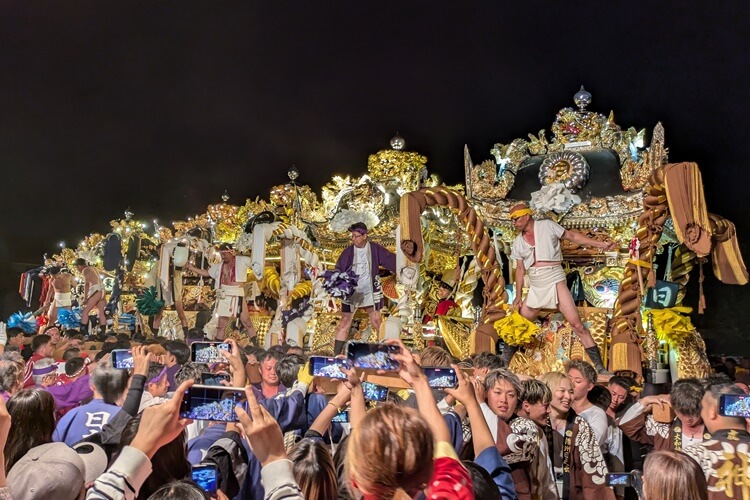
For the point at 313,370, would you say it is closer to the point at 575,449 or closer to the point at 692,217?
the point at 575,449

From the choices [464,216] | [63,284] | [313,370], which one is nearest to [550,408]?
[313,370]

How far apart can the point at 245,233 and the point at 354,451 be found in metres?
10.3

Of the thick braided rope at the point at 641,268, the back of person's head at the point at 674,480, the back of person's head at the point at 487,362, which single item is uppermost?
the thick braided rope at the point at 641,268

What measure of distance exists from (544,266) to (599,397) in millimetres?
3105

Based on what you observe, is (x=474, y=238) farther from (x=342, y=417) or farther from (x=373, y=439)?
(x=373, y=439)

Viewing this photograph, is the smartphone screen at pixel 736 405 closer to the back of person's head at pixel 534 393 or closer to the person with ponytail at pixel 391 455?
the back of person's head at pixel 534 393

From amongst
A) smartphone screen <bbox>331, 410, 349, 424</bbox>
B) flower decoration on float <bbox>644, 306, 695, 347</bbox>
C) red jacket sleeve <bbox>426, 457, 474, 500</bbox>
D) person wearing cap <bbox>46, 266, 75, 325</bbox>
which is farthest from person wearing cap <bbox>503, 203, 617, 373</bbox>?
person wearing cap <bbox>46, 266, 75, 325</bbox>

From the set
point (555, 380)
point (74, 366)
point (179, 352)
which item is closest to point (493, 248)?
point (179, 352)

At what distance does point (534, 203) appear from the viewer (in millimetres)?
8672

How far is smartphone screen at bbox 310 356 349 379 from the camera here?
2.65 metres

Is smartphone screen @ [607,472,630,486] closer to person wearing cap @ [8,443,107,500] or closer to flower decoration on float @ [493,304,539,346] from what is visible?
person wearing cap @ [8,443,107,500]

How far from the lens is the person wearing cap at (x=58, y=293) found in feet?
44.4

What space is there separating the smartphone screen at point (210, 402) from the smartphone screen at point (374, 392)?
127cm

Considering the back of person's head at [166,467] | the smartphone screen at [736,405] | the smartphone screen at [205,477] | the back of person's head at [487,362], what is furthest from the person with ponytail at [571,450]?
the back of person's head at [166,467]
